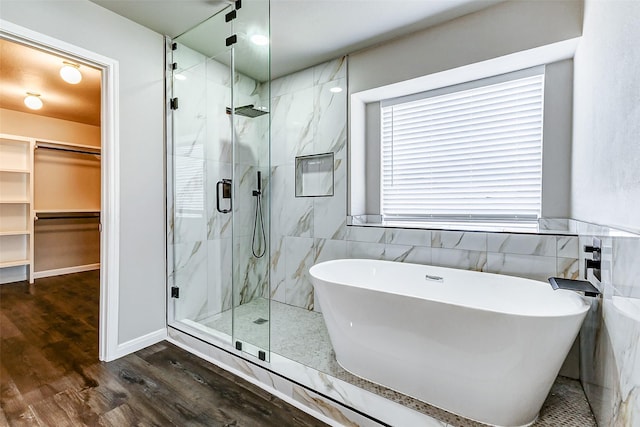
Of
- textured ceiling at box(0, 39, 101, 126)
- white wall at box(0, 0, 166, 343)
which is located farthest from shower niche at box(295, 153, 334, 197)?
textured ceiling at box(0, 39, 101, 126)

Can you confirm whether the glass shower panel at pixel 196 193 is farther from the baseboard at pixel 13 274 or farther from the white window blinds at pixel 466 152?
the baseboard at pixel 13 274

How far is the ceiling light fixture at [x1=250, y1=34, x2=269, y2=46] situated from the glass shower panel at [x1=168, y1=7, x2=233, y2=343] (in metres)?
0.56

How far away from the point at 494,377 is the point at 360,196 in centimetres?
182

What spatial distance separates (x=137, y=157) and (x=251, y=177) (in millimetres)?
924

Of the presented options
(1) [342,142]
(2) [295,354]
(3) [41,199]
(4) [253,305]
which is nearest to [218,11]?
(1) [342,142]

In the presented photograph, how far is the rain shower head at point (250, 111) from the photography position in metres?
2.17

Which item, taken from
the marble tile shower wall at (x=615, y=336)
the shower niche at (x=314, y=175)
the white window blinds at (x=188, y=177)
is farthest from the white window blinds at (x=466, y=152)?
the white window blinds at (x=188, y=177)

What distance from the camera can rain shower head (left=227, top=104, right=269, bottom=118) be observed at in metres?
2.17

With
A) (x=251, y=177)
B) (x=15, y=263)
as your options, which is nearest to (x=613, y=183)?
(x=251, y=177)

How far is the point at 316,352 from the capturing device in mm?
2121

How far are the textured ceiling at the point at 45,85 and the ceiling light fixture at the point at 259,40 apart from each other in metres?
1.46

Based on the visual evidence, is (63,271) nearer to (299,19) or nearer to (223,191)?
(223,191)

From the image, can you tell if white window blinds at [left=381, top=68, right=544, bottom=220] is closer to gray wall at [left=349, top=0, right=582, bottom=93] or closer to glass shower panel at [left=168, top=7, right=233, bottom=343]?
gray wall at [left=349, top=0, right=582, bottom=93]

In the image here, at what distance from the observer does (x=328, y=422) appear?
160 cm
